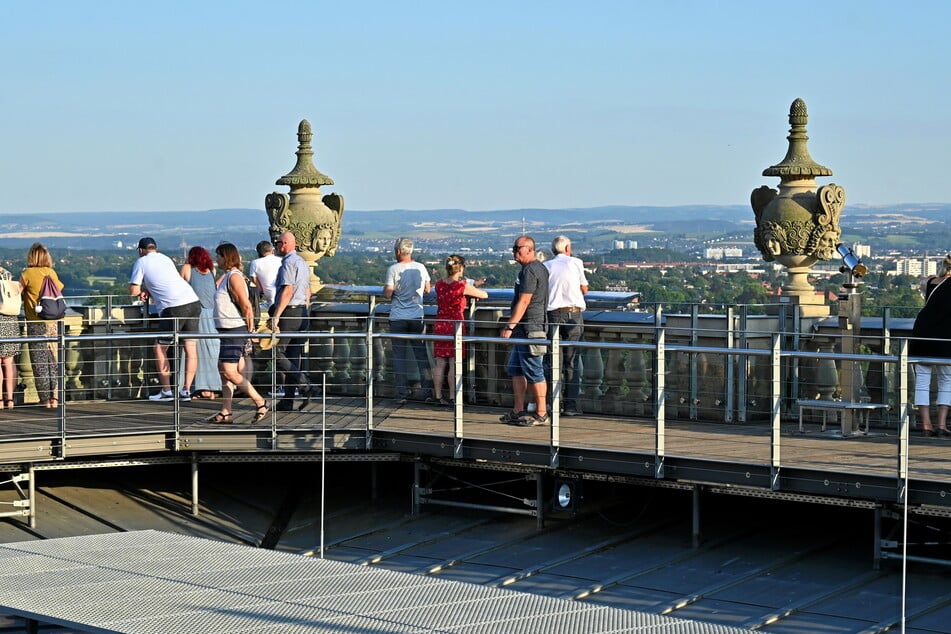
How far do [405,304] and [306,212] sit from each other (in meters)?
6.16

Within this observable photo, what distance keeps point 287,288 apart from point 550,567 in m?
4.36

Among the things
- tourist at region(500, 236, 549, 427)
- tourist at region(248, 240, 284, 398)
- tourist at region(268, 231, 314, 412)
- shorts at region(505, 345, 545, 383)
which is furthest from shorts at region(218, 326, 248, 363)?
shorts at region(505, 345, 545, 383)

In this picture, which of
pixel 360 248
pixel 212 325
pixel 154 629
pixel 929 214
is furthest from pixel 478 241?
pixel 154 629

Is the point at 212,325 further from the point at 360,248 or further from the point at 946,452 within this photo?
the point at 360,248

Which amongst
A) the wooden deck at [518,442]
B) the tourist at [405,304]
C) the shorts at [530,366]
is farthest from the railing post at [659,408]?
the tourist at [405,304]

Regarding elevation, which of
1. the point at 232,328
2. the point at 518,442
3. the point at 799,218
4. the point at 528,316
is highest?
the point at 799,218

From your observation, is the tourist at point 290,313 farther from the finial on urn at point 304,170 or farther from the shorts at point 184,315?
the finial on urn at point 304,170

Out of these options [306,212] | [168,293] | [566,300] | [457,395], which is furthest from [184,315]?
[306,212]

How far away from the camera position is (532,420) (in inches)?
571

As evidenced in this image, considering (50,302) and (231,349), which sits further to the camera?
(50,302)

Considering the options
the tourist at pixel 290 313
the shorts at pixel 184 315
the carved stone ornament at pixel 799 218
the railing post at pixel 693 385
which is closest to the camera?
the railing post at pixel 693 385

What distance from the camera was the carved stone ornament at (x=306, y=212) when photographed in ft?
71.9

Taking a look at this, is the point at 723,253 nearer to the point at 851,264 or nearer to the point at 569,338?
the point at 569,338

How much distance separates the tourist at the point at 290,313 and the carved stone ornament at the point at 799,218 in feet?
19.9
